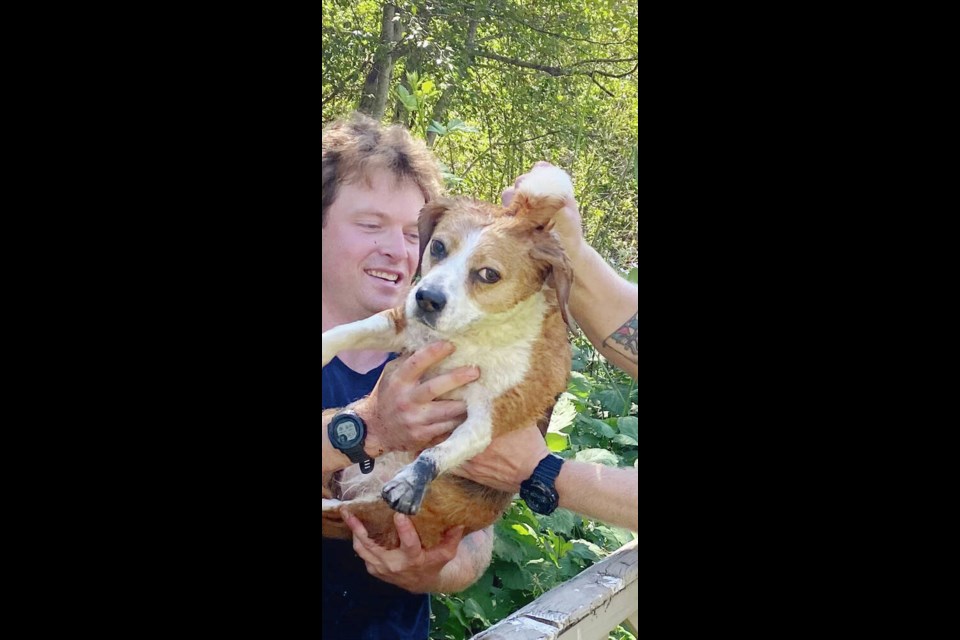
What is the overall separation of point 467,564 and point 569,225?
0.90 metres

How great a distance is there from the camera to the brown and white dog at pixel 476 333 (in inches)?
93.7

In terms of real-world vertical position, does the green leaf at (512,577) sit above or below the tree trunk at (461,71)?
below

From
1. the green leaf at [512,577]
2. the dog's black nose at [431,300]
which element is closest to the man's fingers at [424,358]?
the dog's black nose at [431,300]

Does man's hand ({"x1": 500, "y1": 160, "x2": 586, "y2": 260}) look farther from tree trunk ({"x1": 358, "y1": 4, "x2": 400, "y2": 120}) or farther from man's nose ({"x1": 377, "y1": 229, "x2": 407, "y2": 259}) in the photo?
tree trunk ({"x1": 358, "y1": 4, "x2": 400, "y2": 120})

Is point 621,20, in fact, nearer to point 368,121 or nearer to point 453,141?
point 453,141

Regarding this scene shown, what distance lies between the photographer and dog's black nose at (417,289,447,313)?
7.74 ft

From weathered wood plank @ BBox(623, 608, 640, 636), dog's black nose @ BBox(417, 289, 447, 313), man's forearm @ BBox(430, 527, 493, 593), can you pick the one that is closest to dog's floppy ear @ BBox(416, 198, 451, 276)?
dog's black nose @ BBox(417, 289, 447, 313)

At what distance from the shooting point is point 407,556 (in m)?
2.47

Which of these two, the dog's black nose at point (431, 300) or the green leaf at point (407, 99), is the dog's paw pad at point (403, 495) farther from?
the green leaf at point (407, 99)

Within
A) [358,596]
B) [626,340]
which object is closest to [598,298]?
[626,340]

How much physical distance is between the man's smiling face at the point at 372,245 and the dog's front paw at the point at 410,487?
0.41 m

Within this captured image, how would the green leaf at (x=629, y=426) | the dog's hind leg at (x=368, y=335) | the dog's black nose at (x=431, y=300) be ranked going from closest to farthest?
the dog's black nose at (x=431, y=300), the dog's hind leg at (x=368, y=335), the green leaf at (x=629, y=426)

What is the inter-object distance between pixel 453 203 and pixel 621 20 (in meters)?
0.69

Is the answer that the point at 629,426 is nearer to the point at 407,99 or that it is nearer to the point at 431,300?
the point at 431,300
